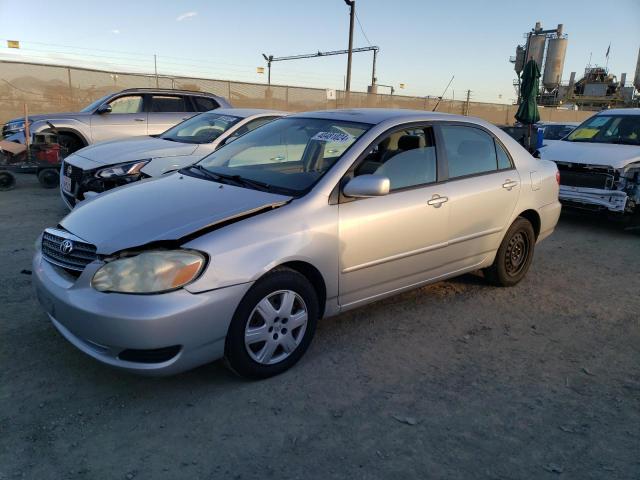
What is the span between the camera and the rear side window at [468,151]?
4148mm

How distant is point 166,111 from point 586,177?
309 inches

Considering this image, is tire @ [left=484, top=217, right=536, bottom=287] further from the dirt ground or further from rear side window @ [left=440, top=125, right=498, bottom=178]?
rear side window @ [left=440, top=125, right=498, bottom=178]

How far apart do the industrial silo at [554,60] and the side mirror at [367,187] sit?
5003 cm

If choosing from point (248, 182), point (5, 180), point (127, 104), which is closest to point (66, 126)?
point (127, 104)

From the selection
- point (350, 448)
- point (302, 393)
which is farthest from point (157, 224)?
point (350, 448)

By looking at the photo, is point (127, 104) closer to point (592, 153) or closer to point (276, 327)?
point (592, 153)

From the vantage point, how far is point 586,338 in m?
3.92

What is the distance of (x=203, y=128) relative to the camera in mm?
7332

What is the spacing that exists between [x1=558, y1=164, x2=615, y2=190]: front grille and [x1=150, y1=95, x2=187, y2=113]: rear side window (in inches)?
286

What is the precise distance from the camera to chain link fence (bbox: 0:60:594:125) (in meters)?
15.1

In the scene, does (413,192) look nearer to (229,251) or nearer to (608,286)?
(229,251)

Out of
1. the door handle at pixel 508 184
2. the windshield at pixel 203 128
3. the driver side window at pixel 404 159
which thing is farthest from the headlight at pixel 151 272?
the windshield at pixel 203 128

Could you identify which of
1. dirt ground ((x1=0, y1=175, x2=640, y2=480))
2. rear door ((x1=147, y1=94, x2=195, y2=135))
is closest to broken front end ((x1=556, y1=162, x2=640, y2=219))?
dirt ground ((x1=0, y1=175, x2=640, y2=480))

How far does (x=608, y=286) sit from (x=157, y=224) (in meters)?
4.48
